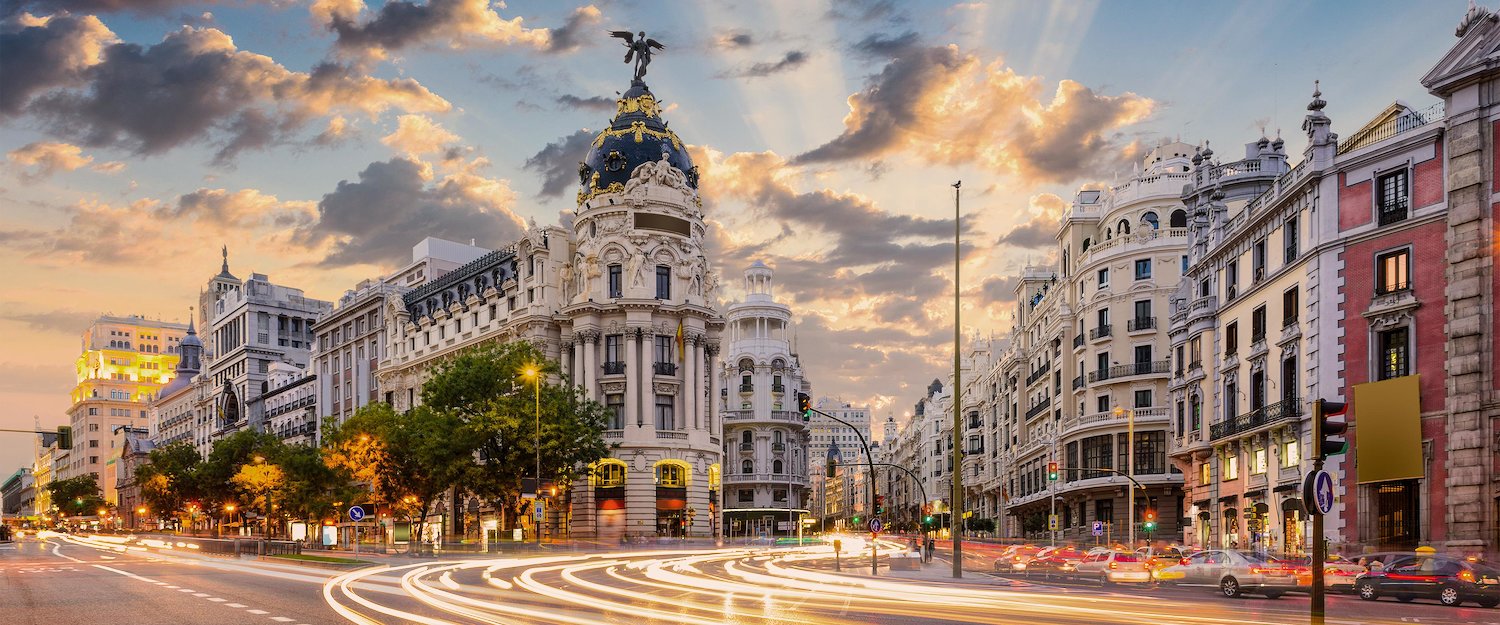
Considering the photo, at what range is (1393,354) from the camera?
4522 cm

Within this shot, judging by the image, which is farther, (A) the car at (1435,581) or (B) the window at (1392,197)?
(B) the window at (1392,197)

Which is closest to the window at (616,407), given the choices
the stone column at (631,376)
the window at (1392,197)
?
the stone column at (631,376)

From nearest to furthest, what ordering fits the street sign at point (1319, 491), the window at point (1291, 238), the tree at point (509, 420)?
the street sign at point (1319, 491), the window at point (1291, 238), the tree at point (509, 420)

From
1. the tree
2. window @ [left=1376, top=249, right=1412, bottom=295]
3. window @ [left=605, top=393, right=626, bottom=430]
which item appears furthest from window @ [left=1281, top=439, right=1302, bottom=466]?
window @ [left=605, top=393, right=626, bottom=430]

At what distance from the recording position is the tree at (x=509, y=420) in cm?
7300

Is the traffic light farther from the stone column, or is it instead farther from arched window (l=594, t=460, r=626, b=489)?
arched window (l=594, t=460, r=626, b=489)

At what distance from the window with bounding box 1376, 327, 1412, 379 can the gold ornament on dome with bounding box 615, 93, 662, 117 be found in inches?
2332

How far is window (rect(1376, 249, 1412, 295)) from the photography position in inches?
1758

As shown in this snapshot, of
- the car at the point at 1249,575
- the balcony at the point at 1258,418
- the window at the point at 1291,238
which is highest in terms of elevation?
the window at the point at 1291,238

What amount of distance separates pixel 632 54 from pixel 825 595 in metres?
72.0

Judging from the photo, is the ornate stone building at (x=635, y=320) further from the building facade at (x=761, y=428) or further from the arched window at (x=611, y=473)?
the building facade at (x=761, y=428)

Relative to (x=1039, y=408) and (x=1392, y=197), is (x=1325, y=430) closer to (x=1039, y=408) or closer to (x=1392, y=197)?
(x=1392, y=197)

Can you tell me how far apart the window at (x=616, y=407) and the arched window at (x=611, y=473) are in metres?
2.45

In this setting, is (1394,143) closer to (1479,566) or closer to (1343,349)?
(1343,349)
